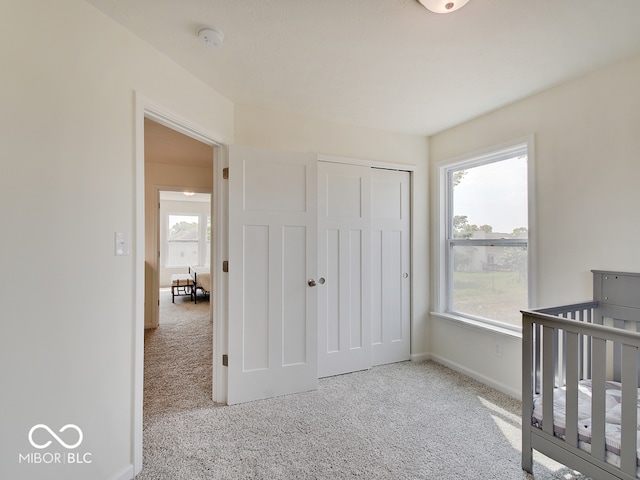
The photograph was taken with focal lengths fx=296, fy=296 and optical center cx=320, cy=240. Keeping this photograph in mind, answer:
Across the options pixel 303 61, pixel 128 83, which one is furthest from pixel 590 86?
pixel 128 83

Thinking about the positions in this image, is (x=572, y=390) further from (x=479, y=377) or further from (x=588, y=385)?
(x=479, y=377)

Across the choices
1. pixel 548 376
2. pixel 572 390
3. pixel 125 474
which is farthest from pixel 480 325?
pixel 125 474

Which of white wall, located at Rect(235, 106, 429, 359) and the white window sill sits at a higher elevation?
white wall, located at Rect(235, 106, 429, 359)

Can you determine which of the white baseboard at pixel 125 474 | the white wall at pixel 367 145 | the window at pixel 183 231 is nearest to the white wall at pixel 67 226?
the white baseboard at pixel 125 474

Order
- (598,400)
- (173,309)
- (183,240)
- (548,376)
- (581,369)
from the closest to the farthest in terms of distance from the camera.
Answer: (598,400) → (548,376) → (581,369) → (173,309) → (183,240)

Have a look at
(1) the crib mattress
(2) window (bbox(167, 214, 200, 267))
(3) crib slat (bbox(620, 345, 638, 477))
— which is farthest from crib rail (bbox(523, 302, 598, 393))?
(2) window (bbox(167, 214, 200, 267))

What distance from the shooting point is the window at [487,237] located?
2531 millimetres

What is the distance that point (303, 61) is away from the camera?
191 centimetres

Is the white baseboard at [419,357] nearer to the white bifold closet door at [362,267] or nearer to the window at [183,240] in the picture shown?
the white bifold closet door at [362,267]

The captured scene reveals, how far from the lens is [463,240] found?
305cm

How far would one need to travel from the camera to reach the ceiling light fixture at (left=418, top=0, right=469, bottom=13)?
4.48ft

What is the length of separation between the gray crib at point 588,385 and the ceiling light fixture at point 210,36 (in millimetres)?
2352

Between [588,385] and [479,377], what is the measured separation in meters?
1.12

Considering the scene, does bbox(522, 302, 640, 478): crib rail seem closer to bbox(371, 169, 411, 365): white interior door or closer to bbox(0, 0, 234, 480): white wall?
bbox(371, 169, 411, 365): white interior door
